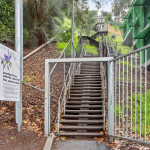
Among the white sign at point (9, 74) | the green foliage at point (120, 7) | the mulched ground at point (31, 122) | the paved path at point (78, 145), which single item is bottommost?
the paved path at point (78, 145)

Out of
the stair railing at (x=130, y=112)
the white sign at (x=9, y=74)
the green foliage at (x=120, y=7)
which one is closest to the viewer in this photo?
the stair railing at (x=130, y=112)

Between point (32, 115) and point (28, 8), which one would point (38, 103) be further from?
point (28, 8)

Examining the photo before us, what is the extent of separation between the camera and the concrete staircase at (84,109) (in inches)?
223

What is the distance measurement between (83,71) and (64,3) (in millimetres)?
10193

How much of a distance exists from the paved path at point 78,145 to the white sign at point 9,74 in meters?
1.58

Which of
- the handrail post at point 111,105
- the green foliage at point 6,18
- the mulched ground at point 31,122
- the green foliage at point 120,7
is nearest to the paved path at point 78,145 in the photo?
the mulched ground at point 31,122

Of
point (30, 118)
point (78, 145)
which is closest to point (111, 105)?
point (78, 145)

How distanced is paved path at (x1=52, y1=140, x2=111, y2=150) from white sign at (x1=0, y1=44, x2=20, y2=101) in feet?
5.19

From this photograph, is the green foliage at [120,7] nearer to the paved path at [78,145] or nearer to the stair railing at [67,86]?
the stair railing at [67,86]

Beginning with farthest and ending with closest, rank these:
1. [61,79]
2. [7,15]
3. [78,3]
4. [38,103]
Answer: [78,3], [7,15], [61,79], [38,103]

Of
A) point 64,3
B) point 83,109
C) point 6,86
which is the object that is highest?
point 64,3

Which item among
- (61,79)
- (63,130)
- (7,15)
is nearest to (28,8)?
(7,15)

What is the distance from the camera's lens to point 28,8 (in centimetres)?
1409

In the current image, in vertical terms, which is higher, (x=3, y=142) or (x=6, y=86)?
(x=6, y=86)
